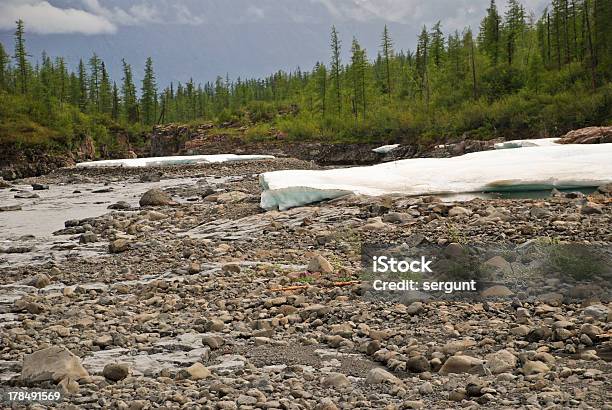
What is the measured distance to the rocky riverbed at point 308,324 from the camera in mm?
4629

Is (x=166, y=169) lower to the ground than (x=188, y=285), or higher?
higher

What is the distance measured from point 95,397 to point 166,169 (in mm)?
41144

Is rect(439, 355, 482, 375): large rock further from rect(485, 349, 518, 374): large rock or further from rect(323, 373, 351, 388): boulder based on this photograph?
rect(323, 373, 351, 388): boulder

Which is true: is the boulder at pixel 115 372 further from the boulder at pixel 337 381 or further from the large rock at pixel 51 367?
the boulder at pixel 337 381

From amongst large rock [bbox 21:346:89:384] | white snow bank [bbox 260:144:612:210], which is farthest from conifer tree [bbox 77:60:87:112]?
large rock [bbox 21:346:89:384]

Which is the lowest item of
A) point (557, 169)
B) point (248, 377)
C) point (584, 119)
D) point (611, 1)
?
point (248, 377)

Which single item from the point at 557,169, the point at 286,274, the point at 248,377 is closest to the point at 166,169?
the point at 557,169

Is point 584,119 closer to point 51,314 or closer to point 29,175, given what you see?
point 51,314

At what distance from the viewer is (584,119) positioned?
39.2 metres

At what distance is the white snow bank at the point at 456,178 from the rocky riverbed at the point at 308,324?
202 centimetres

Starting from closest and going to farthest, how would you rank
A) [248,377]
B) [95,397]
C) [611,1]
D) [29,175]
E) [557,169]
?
[95,397], [248,377], [557,169], [29,175], [611,1]

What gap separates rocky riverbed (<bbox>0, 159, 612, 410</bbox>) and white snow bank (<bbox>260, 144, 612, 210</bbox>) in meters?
2.02

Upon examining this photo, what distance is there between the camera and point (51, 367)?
5.12m

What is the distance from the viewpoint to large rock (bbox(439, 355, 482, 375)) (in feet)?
16.0
